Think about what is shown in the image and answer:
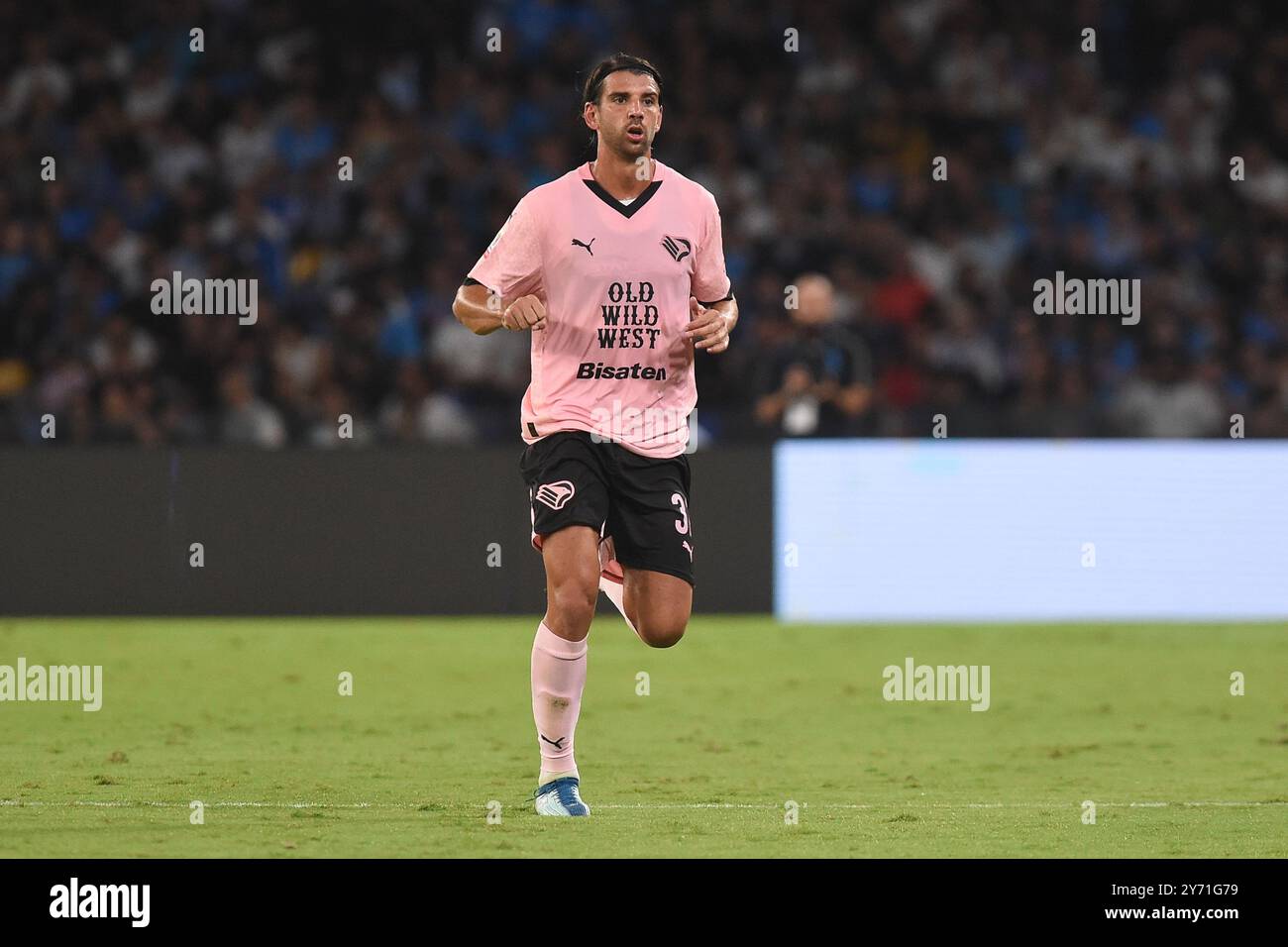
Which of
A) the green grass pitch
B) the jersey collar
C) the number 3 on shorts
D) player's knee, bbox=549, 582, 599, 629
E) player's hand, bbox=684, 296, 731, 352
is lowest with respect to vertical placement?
the green grass pitch

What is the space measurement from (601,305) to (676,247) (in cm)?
36

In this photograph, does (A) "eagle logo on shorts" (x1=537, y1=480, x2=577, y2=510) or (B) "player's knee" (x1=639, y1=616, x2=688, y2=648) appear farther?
(B) "player's knee" (x1=639, y1=616, x2=688, y2=648)

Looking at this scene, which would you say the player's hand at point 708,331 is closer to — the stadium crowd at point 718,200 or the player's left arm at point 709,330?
the player's left arm at point 709,330

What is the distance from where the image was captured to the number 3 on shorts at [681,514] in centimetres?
768

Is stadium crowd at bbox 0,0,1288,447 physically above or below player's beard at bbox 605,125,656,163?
above

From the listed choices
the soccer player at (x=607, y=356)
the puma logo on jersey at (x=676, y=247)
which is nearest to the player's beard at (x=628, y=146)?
the soccer player at (x=607, y=356)

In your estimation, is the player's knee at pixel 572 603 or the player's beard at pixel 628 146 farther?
the player's beard at pixel 628 146

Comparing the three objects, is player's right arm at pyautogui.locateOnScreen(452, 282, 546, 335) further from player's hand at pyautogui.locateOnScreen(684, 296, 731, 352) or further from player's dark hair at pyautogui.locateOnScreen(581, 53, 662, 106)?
player's dark hair at pyautogui.locateOnScreen(581, 53, 662, 106)

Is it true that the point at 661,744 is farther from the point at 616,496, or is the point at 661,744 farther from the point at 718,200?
the point at 718,200

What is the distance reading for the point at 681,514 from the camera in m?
7.71

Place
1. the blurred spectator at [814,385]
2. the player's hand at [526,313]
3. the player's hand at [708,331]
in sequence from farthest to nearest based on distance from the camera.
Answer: the blurred spectator at [814,385] < the player's hand at [708,331] < the player's hand at [526,313]

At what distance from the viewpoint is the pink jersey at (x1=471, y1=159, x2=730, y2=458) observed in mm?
7578

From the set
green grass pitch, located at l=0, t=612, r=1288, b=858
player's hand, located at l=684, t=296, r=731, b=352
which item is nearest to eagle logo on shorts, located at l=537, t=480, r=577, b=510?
player's hand, located at l=684, t=296, r=731, b=352

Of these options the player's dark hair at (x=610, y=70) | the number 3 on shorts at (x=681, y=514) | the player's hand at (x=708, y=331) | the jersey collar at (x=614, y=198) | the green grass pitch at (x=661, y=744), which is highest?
the player's dark hair at (x=610, y=70)
